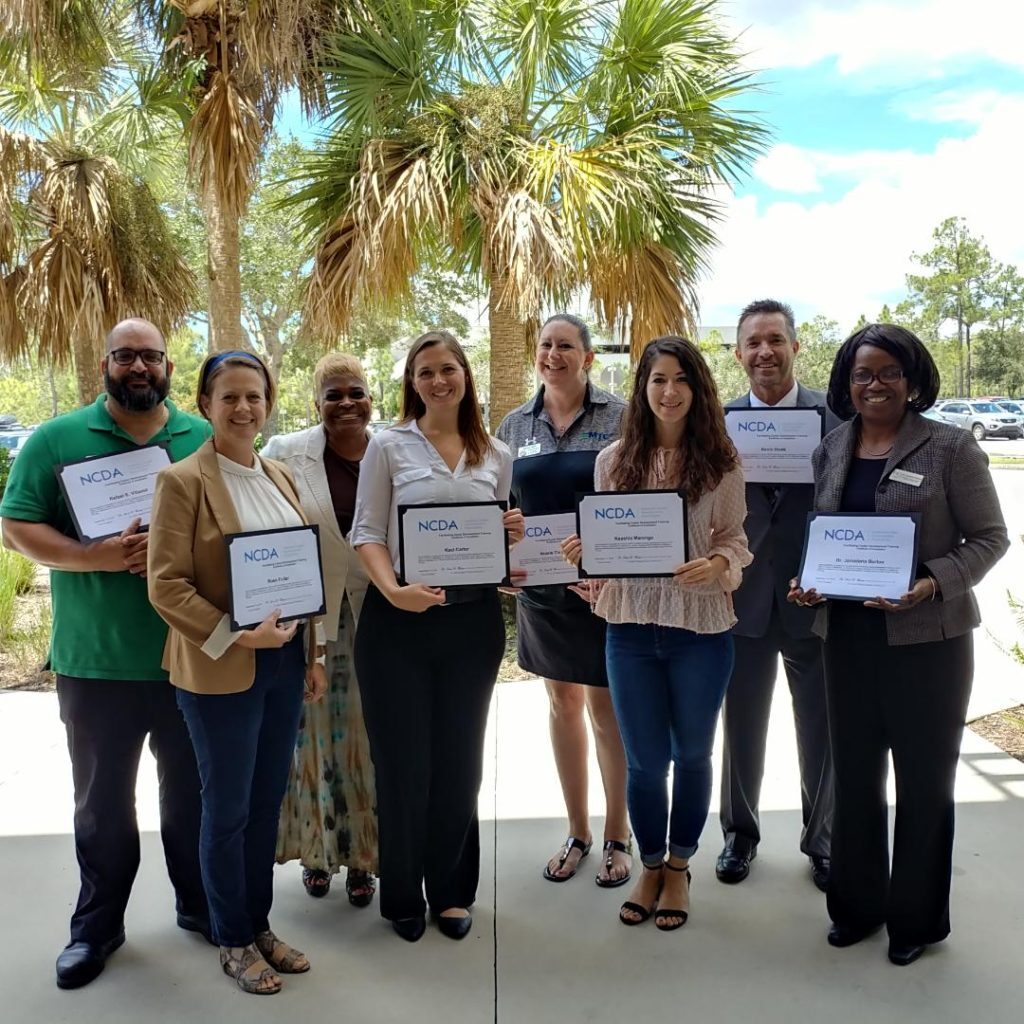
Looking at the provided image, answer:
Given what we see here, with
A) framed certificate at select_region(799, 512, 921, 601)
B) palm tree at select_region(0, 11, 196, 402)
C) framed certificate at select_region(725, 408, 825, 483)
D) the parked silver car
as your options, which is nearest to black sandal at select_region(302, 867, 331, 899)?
framed certificate at select_region(799, 512, 921, 601)

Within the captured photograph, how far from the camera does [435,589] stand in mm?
2838

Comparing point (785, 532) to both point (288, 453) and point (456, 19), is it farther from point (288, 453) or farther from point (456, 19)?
point (456, 19)

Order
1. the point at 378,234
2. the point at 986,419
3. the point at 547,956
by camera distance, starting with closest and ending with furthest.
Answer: the point at 547,956 < the point at 378,234 < the point at 986,419

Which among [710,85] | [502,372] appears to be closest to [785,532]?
[502,372]

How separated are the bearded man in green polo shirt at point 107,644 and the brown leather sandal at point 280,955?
1.42 ft

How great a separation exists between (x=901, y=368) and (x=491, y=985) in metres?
2.25

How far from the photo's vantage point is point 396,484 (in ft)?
9.58

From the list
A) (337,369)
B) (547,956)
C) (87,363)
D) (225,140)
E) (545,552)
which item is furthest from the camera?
(87,363)

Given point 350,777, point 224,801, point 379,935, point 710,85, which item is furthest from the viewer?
point 710,85

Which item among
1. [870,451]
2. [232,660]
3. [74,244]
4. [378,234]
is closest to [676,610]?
[870,451]

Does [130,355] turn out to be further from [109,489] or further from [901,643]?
[901,643]

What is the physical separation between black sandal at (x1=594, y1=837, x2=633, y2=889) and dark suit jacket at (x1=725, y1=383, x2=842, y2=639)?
948 mm

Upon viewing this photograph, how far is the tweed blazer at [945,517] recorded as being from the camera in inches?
105

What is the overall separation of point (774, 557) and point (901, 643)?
709mm
